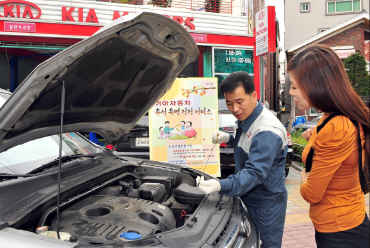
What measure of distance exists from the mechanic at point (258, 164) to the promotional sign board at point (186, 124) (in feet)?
9.21

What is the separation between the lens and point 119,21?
1833 mm

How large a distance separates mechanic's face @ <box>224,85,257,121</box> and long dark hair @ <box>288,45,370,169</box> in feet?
2.41

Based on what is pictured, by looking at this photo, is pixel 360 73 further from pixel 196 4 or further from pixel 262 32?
pixel 262 32

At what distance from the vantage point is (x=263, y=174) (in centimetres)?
230

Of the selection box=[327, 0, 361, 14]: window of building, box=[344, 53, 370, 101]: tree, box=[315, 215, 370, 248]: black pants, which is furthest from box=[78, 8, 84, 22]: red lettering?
box=[327, 0, 361, 14]: window of building

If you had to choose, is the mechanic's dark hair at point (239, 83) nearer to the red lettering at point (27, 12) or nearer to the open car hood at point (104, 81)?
the open car hood at point (104, 81)

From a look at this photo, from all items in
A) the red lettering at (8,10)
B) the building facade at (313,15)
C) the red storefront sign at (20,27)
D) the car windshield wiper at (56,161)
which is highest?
the building facade at (313,15)

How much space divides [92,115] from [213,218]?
4.24 ft

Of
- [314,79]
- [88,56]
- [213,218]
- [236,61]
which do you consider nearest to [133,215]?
[213,218]

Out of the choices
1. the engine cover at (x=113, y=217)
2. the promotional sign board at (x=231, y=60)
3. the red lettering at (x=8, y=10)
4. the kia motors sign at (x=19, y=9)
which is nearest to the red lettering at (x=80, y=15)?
the kia motors sign at (x=19, y=9)

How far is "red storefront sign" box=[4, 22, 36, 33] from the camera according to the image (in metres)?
9.96

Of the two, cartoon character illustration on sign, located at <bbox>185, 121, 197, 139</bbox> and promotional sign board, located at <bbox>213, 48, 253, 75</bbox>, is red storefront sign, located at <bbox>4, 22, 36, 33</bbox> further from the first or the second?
cartoon character illustration on sign, located at <bbox>185, 121, 197, 139</bbox>

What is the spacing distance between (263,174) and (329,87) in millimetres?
779

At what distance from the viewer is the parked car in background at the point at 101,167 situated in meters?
1.74
